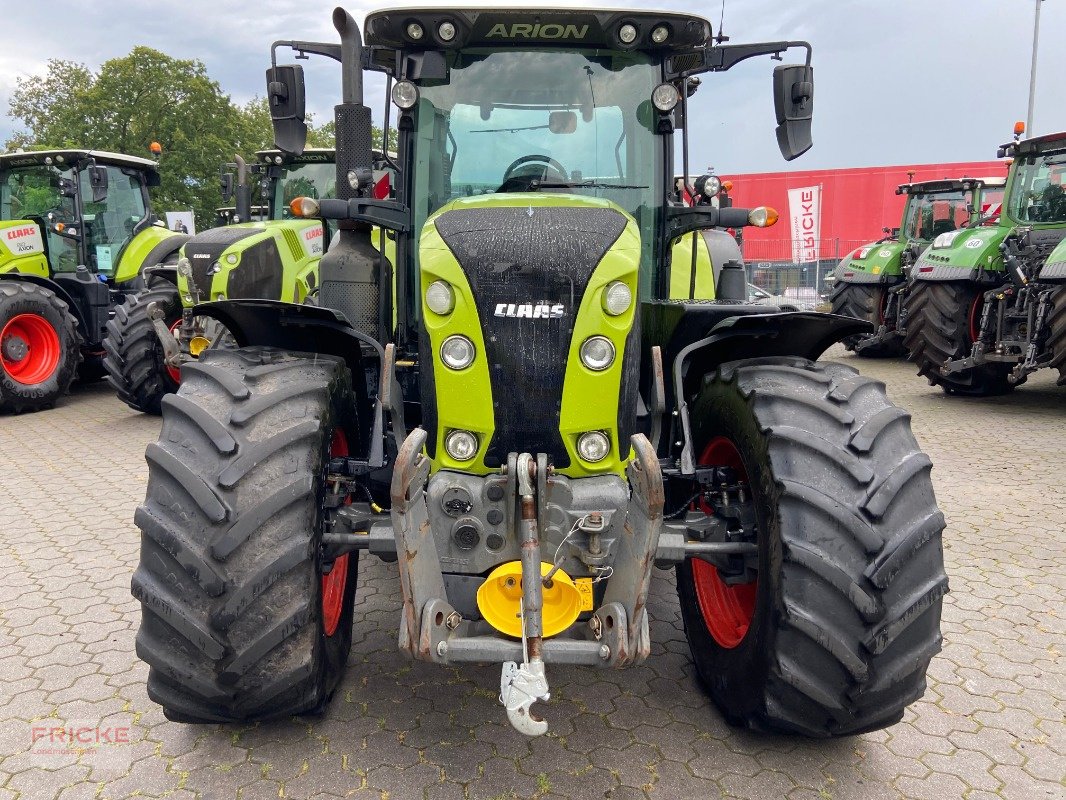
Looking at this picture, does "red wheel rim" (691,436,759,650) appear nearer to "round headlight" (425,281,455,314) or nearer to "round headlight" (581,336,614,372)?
"round headlight" (581,336,614,372)

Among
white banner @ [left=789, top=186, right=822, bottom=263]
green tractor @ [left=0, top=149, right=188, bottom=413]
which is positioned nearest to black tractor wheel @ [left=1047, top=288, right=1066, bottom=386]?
green tractor @ [left=0, top=149, right=188, bottom=413]

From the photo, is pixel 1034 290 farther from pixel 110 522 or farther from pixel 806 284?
pixel 806 284

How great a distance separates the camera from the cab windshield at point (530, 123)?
3.49 m

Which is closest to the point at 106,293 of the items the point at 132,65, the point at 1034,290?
the point at 1034,290

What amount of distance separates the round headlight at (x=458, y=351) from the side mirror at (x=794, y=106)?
1912 mm

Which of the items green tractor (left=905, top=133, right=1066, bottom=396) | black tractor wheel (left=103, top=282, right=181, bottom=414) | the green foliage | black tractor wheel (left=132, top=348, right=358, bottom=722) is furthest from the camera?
the green foliage

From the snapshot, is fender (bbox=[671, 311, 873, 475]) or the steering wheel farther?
the steering wheel

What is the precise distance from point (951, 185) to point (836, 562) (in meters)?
12.7

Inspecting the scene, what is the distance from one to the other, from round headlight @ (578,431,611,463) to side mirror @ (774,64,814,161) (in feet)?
5.82

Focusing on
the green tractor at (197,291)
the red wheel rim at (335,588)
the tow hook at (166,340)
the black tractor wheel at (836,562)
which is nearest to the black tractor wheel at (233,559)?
the red wheel rim at (335,588)

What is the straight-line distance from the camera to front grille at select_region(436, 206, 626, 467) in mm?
2605

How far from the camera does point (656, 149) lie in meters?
3.64

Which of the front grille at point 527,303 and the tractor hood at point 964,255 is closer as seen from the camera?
the front grille at point 527,303

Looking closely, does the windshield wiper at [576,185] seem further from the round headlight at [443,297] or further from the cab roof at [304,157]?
the cab roof at [304,157]
